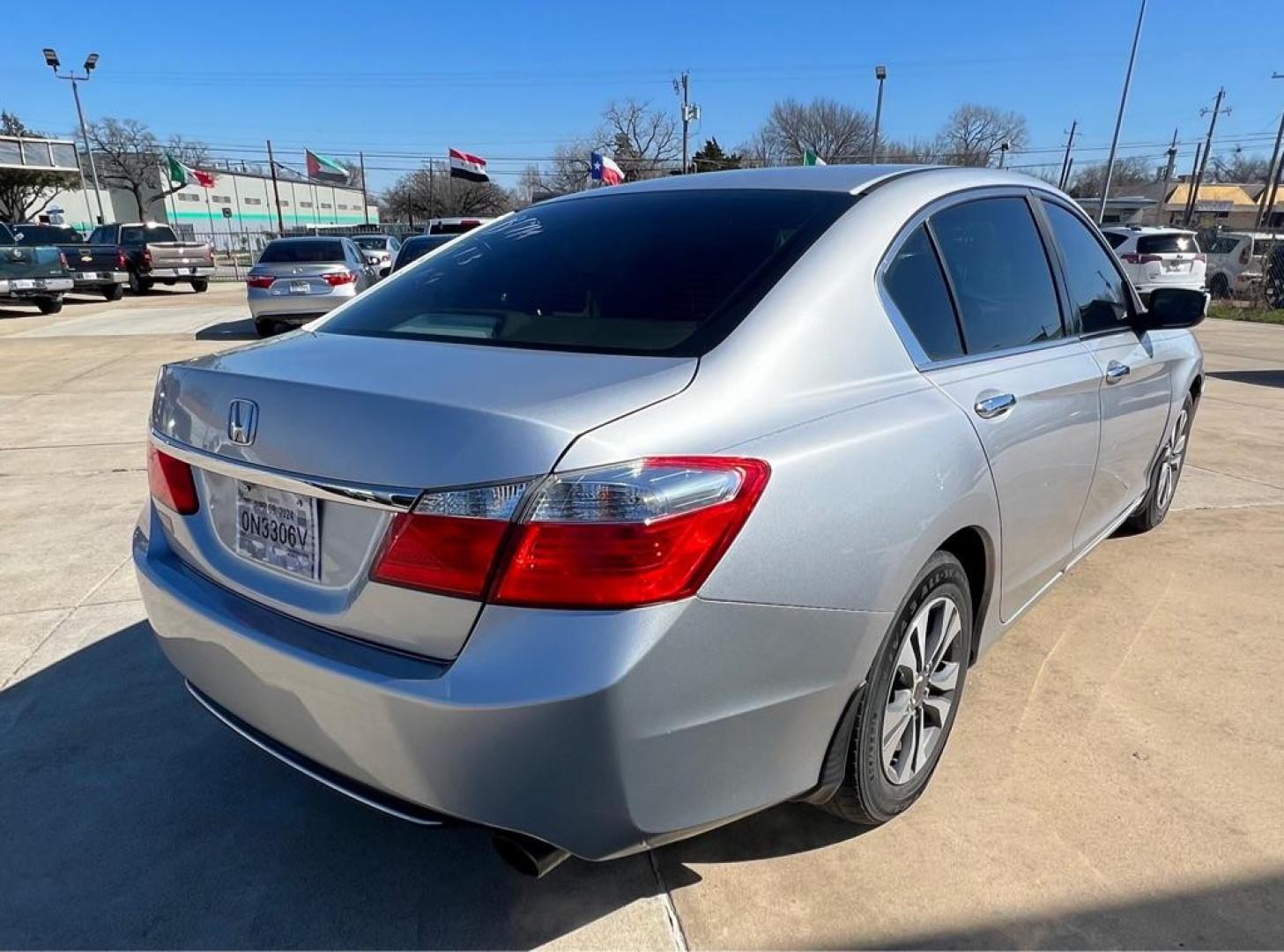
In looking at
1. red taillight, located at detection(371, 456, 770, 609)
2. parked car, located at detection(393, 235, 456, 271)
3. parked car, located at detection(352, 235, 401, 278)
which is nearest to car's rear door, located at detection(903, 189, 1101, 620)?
red taillight, located at detection(371, 456, 770, 609)

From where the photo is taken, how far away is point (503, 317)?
7.39ft

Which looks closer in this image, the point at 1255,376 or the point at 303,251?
the point at 1255,376

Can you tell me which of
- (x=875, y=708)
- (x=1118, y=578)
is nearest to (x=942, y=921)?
(x=875, y=708)

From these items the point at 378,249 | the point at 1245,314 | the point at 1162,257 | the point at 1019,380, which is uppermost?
the point at 1019,380

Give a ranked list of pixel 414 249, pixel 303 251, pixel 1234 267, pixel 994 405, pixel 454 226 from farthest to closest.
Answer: pixel 454 226 → pixel 1234 267 → pixel 303 251 → pixel 414 249 → pixel 994 405

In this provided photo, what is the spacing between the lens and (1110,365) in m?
3.08

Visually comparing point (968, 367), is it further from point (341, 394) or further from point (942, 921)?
point (341, 394)

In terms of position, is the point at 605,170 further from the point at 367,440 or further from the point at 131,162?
the point at 131,162

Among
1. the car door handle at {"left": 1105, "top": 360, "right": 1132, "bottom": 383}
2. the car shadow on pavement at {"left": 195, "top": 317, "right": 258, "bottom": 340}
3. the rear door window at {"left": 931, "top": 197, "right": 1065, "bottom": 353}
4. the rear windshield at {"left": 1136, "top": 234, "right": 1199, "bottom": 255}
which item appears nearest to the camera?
the rear door window at {"left": 931, "top": 197, "right": 1065, "bottom": 353}

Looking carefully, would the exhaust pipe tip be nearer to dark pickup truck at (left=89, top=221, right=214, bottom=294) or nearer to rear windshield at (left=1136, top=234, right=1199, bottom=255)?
rear windshield at (left=1136, top=234, right=1199, bottom=255)

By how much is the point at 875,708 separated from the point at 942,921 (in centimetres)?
51

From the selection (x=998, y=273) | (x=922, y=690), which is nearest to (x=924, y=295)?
(x=998, y=273)

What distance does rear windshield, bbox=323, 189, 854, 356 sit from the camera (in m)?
2.01

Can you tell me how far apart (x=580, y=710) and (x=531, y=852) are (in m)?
0.42
